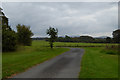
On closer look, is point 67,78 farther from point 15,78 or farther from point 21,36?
point 21,36

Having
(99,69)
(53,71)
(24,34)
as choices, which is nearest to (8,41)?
(24,34)

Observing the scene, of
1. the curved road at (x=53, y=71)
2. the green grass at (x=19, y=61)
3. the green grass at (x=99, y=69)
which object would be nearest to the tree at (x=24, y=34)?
the green grass at (x=19, y=61)

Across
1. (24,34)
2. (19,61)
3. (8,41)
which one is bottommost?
(19,61)

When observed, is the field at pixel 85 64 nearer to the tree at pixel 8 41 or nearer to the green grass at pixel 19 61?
the green grass at pixel 19 61

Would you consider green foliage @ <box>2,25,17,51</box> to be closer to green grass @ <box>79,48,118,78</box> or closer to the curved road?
the curved road

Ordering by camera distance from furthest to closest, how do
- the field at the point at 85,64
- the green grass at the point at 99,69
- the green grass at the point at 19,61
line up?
the green grass at the point at 19,61
the field at the point at 85,64
the green grass at the point at 99,69

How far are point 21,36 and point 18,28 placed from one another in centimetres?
500

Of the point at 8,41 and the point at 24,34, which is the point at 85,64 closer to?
the point at 8,41

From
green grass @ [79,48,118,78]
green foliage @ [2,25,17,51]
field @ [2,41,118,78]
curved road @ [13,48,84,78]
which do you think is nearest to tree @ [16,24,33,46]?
green foliage @ [2,25,17,51]

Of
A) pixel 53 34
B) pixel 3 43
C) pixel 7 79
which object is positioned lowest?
pixel 7 79

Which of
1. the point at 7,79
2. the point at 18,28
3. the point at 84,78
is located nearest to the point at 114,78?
the point at 84,78

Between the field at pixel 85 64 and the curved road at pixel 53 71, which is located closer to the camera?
the curved road at pixel 53 71

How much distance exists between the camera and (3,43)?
24547 mm

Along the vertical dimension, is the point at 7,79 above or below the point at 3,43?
below
